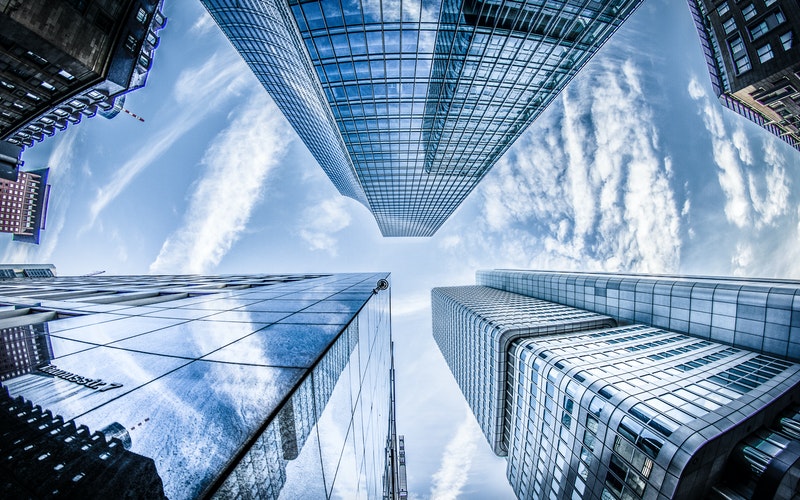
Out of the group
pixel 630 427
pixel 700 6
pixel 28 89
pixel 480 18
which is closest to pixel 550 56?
pixel 480 18

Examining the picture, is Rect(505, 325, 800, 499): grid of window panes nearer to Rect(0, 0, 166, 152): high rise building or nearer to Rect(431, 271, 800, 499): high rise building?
Rect(431, 271, 800, 499): high rise building

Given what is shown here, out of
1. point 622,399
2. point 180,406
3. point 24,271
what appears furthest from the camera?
point 24,271

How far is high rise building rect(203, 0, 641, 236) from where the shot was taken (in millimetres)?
25797

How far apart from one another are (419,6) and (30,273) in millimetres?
110035

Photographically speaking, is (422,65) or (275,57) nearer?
(422,65)

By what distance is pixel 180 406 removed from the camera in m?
3.20

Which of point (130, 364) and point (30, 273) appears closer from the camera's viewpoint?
point (130, 364)

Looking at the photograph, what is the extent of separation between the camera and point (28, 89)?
3594 centimetres

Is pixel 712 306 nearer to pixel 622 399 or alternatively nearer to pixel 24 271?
pixel 622 399

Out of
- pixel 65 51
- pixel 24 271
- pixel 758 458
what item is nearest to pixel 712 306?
pixel 758 458

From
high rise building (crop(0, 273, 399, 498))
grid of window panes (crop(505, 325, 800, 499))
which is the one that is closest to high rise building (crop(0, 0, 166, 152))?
high rise building (crop(0, 273, 399, 498))

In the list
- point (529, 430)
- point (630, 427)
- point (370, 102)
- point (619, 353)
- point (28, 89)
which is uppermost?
point (28, 89)

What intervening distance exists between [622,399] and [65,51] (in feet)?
188

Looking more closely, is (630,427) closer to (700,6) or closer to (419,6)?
(419,6)
